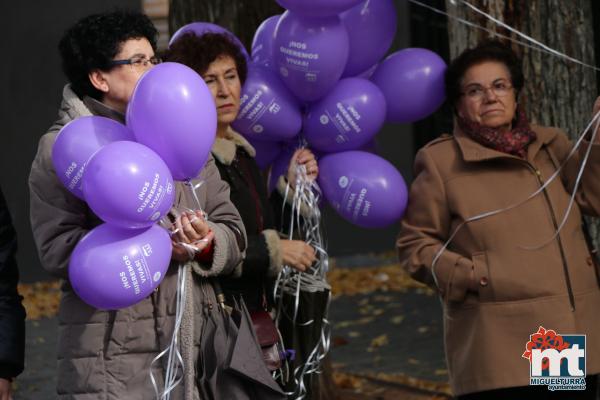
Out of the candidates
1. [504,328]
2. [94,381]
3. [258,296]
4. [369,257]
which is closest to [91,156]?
[94,381]

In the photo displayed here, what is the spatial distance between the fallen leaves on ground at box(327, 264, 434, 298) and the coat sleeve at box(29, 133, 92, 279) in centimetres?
755

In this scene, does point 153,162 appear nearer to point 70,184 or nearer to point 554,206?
point 70,184

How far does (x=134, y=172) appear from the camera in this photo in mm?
2967

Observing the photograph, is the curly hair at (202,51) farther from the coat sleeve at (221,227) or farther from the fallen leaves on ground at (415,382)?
the fallen leaves on ground at (415,382)

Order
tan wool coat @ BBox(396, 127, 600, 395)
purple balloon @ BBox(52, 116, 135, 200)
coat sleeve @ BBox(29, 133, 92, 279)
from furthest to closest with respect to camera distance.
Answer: tan wool coat @ BBox(396, 127, 600, 395) < coat sleeve @ BBox(29, 133, 92, 279) < purple balloon @ BBox(52, 116, 135, 200)

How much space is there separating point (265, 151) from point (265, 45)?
472 mm

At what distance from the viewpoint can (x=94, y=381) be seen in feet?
10.6

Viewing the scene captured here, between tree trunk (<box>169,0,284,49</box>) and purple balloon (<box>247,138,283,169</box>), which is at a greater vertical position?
tree trunk (<box>169,0,284,49</box>)

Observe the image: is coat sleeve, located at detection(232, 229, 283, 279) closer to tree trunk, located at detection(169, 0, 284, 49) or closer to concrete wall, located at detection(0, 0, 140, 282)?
tree trunk, located at detection(169, 0, 284, 49)

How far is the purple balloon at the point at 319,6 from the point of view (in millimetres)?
4035

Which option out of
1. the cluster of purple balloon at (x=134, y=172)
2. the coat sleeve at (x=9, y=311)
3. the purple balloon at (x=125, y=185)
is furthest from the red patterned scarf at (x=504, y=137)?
the coat sleeve at (x=9, y=311)

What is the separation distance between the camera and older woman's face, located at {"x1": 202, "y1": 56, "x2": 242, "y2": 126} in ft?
13.4

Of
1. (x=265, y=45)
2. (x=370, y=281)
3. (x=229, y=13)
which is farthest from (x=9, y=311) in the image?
(x=370, y=281)

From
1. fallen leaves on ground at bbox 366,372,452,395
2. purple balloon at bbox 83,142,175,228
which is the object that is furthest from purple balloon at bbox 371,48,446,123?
fallen leaves on ground at bbox 366,372,452,395
